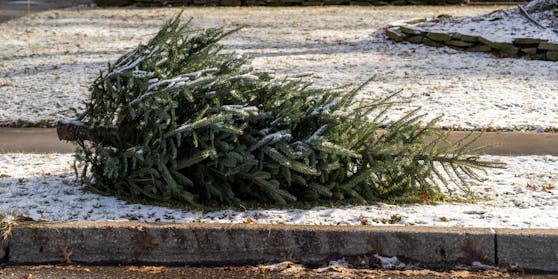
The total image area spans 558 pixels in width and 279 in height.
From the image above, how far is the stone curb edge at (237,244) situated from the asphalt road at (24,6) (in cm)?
1535

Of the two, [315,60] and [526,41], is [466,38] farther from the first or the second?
[315,60]

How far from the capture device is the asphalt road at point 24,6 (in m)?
21.0

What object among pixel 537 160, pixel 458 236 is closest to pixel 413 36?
pixel 537 160

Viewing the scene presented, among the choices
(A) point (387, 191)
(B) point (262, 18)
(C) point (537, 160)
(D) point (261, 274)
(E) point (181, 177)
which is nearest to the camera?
(D) point (261, 274)

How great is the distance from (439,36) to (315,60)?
2.29m

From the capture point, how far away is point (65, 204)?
20.8 ft

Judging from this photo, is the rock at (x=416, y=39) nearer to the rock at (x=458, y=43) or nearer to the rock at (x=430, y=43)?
the rock at (x=430, y=43)

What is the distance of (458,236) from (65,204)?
2.54 meters

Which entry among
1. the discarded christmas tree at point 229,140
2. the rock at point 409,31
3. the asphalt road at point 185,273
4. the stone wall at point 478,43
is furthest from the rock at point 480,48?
the asphalt road at point 185,273

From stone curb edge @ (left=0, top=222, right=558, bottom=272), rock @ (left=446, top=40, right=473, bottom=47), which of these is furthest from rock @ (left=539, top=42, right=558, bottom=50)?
stone curb edge @ (left=0, top=222, right=558, bottom=272)

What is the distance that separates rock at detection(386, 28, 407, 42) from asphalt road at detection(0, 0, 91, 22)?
327 inches

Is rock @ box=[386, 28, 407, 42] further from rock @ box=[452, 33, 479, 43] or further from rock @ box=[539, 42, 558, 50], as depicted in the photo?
rock @ box=[539, 42, 558, 50]

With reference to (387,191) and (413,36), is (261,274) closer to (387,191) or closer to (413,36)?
(387,191)

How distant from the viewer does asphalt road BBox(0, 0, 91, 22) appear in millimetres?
20981
